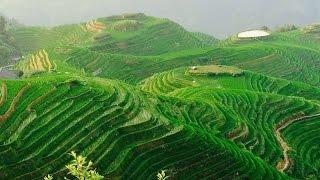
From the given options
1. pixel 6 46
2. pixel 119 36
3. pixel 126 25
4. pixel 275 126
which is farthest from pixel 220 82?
pixel 6 46

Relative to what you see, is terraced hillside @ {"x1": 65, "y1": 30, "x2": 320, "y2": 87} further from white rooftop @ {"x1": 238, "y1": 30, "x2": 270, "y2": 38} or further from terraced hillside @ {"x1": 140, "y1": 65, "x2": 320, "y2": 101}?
terraced hillside @ {"x1": 140, "y1": 65, "x2": 320, "y2": 101}

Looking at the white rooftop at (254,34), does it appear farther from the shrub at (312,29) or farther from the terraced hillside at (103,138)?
the terraced hillside at (103,138)

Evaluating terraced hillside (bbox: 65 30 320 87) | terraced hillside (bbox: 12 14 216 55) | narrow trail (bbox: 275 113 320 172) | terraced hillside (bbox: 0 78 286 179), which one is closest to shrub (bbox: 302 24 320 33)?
terraced hillside (bbox: 65 30 320 87)

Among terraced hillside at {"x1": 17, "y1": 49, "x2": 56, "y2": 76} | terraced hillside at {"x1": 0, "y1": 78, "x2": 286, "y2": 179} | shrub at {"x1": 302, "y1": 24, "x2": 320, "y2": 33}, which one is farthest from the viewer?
shrub at {"x1": 302, "y1": 24, "x2": 320, "y2": 33}

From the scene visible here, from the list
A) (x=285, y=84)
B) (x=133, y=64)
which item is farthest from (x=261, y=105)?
(x=133, y=64)

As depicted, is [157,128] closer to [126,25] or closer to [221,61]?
[221,61]

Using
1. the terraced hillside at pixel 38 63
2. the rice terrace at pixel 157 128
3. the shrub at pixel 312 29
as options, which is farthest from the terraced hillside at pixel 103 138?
the shrub at pixel 312 29

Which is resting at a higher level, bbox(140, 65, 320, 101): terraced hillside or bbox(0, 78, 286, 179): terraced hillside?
bbox(0, 78, 286, 179): terraced hillside

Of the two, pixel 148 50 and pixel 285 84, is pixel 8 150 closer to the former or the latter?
pixel 285 84
